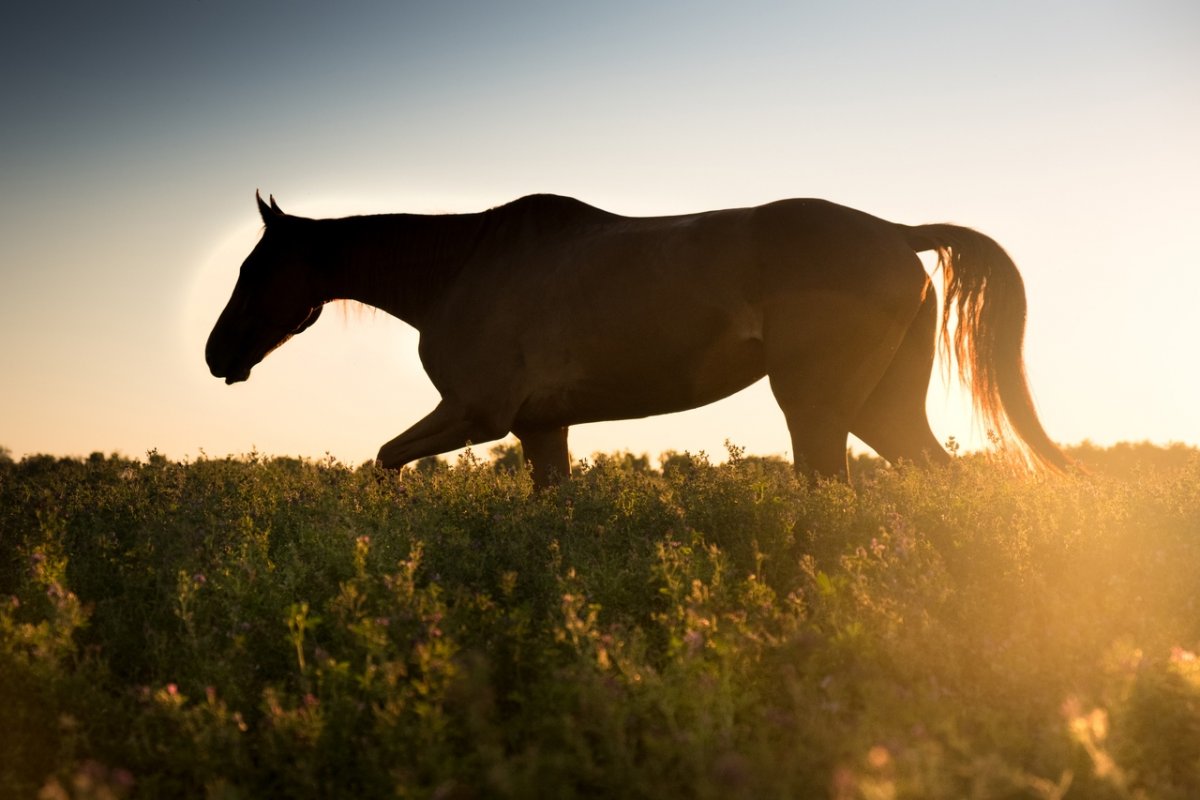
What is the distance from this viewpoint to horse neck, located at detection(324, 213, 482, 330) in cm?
998

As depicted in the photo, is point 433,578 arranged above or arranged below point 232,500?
below

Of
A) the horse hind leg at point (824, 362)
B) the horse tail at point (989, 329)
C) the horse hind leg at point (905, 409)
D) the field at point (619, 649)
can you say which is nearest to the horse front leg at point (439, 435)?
the field at point (619, 649)

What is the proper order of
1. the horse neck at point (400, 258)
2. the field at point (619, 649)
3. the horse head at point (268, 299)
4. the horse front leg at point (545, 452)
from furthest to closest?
the horse head at point (268, 299), the horse neck at point (400, 258), the horse front leg at point (545, 452), the field at point (619, 649)

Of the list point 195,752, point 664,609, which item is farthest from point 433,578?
point 195,752

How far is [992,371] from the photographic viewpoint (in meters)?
8.65

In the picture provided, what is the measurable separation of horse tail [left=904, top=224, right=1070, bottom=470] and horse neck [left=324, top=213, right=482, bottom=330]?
4.11 metres

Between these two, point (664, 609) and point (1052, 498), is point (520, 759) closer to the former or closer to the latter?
point (664, 609)

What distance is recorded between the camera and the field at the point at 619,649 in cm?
359

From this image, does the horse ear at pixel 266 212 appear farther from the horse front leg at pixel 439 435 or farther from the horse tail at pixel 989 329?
the horse tail at pixel 989 329

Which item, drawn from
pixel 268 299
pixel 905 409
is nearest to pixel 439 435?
pixel 268 299

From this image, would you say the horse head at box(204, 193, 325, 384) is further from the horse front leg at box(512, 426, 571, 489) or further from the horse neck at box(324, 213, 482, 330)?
the horse front leg at box(512, 426, 571, 489)

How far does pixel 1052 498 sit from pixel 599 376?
354 centimetres

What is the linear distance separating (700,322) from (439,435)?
248 cm

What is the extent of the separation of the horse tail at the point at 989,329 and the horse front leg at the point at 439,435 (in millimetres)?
3861
